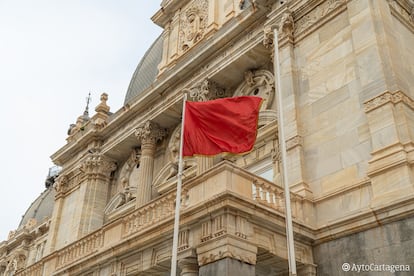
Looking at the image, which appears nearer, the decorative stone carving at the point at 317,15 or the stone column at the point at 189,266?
the stone column at the point at 189,266

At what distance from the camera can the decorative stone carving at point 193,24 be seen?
30.6 metres

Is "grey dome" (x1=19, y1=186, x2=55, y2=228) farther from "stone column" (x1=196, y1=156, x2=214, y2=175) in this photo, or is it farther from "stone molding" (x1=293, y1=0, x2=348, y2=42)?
"stone molding" (x1=293, y1=0, x2=348, y2=42)

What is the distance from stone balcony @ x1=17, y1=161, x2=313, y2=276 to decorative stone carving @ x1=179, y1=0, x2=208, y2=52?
14781 mm

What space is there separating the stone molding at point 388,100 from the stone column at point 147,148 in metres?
13.8

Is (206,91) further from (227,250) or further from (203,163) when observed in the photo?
(227,250)

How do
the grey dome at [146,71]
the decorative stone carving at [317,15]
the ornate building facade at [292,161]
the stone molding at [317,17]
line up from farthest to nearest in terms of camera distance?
1. the grey dome at [146,71]
2. the decorative stone carving at [317,15]
3. the stone molding at [317,17]
4. the ornate building facade at [292,161]

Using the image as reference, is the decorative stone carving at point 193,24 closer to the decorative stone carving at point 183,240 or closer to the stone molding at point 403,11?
the stone molding at point 403,11

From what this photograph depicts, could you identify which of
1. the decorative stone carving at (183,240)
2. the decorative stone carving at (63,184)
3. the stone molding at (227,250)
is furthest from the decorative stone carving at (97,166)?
the stone molding at (227,250)

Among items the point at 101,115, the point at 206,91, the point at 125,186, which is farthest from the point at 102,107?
the point at 206,91

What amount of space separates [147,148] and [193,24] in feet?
28.7

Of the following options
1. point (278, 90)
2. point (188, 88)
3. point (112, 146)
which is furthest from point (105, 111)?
point (278, 90)

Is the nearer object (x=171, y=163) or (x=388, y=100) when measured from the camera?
(x=388, y=100)

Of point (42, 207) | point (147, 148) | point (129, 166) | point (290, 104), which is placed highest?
point (42, 207)

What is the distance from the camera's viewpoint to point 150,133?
28.2 meters
